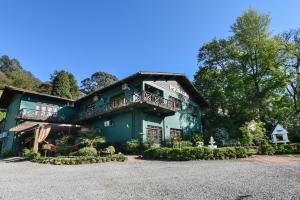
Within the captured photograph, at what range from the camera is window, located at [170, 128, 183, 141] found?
23497 mm

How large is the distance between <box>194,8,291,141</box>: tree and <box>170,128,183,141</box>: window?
609 centimetres

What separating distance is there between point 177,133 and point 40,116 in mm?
15689

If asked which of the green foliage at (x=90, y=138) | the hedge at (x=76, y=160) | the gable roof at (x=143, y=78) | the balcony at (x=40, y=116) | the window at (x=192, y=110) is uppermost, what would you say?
the gable roof at (x=143, y=78)

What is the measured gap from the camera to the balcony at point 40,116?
74.1 feet

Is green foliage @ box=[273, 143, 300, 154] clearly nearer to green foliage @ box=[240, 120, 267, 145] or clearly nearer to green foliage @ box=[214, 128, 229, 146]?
green foliage @ box=[240, 120, 267, 145]

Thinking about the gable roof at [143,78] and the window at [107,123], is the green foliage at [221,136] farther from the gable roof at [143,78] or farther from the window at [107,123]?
the window at [107,123]

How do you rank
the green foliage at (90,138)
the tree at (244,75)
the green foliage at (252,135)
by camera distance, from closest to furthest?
1. the green foliage at (252,135)
2. the green foliage at (90,138)
3. the tree at (244,75)

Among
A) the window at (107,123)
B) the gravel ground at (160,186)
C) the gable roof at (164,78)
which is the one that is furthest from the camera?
the window at (107,123)

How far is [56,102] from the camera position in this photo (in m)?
26.7

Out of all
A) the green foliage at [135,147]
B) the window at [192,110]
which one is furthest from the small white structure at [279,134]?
the green foliage at [135,147]

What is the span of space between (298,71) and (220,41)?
38.2ft

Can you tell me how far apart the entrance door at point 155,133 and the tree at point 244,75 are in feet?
33.5

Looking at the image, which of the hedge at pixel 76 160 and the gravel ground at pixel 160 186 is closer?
the gravel ground at pixel 160 186

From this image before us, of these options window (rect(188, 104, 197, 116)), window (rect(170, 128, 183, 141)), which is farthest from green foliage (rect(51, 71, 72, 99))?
window (rect(188, 104, 197, 116))
